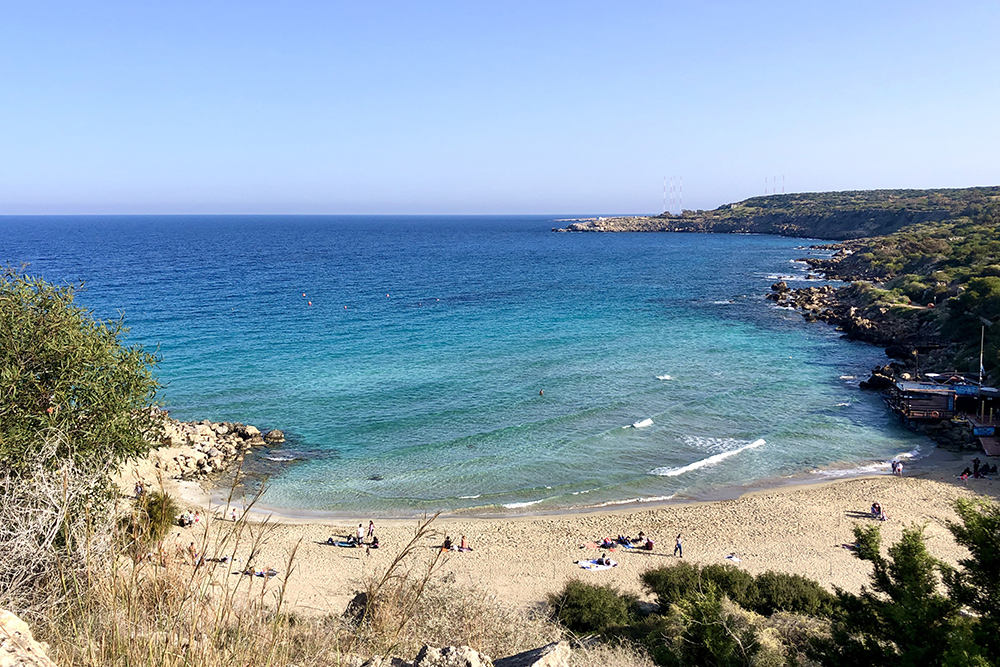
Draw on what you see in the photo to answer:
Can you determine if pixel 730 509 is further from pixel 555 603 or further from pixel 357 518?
pixel 357 518

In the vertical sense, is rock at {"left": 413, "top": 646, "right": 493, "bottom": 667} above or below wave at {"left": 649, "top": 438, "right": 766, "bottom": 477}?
above

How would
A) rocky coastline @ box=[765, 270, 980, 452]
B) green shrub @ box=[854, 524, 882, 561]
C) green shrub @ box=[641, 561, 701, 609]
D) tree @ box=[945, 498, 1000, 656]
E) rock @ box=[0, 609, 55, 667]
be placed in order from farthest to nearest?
1. rocky coastline @ box=[765, 270, 980, 452]
2. green shrub @ box=[641, 561, 701, 609]
3. green shrub @ box=[854, 524, 882, 561]
4. tree @ box=[945, 498, 1000, 656]
5. rock @ box=[0, 609, 55, 667]

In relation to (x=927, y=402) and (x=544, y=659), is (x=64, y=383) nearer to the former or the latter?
(x=544, y=659)

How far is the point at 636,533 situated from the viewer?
2506 centimetres

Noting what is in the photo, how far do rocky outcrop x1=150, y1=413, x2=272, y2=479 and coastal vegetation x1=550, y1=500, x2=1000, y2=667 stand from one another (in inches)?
792

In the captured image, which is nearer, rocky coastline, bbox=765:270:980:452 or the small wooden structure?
rocky coastline, bbox=765:270:980:452

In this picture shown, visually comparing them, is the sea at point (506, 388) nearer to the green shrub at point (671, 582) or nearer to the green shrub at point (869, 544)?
the green shrub at point (671, 582)

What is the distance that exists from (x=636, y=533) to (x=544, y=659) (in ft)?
57.4

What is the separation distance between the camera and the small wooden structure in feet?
115

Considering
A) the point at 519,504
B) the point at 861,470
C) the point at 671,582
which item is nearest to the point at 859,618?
the point at 671,582

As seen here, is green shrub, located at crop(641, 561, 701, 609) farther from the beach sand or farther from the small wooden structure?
the small wooden structure

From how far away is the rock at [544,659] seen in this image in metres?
8.52

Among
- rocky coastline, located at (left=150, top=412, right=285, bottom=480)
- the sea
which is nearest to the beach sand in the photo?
the sea

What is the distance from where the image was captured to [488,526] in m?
25.4
